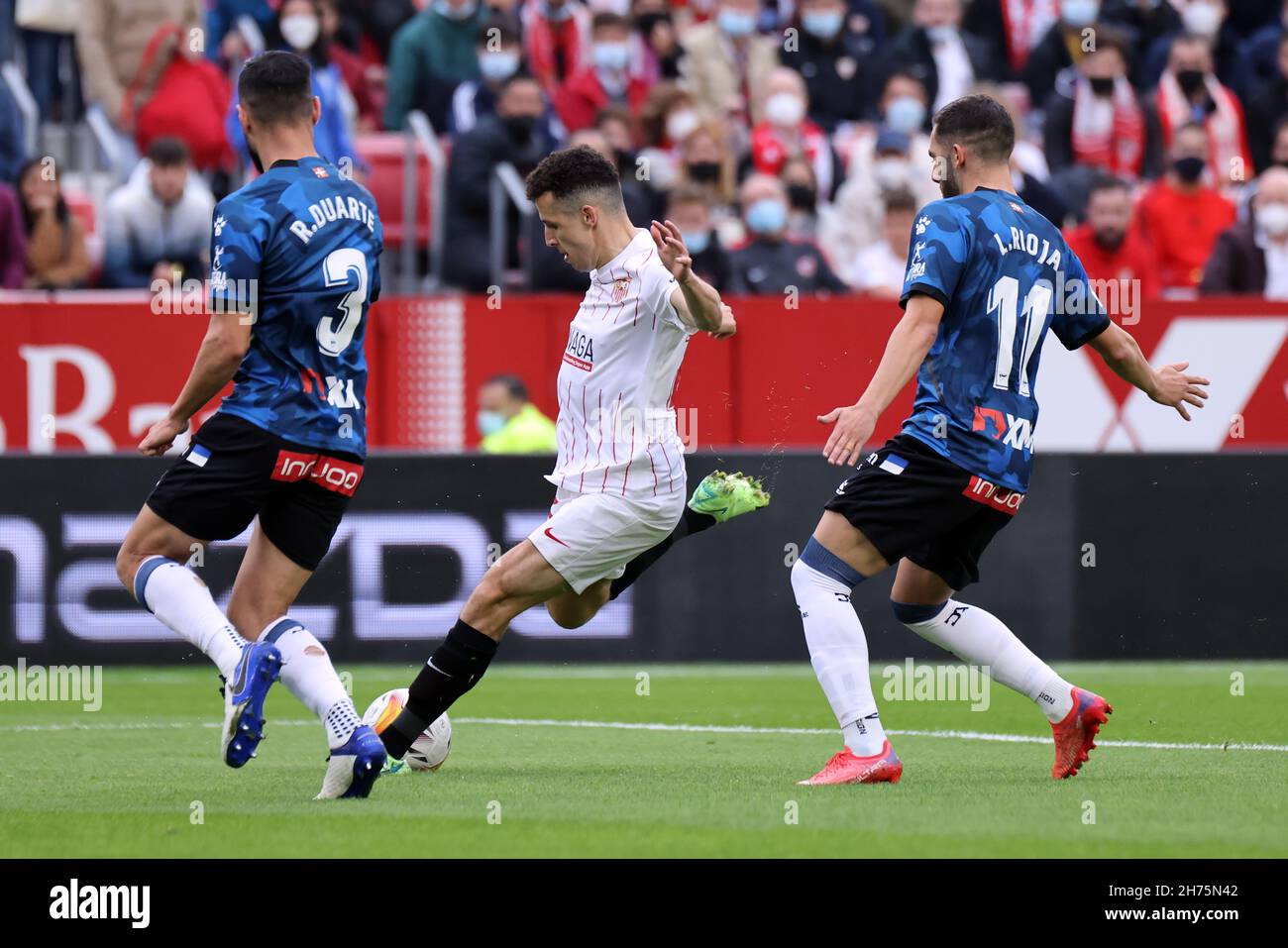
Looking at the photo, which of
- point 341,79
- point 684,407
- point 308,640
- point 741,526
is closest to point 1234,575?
point 741,526

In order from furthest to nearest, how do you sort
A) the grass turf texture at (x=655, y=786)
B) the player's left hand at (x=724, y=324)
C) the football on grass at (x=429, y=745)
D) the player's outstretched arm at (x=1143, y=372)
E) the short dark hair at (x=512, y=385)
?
the short dark hair at (x=512, y=385)
the football on grass at (x=429, y=745)
the player's outstretched arm at (x=1143, y=372)
the player's left hand at (x=724, y=324)
the grass turf texture at (x=655, y=786)

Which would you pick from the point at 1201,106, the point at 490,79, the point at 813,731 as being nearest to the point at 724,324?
the point at 813,731

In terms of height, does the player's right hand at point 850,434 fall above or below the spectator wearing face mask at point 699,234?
below

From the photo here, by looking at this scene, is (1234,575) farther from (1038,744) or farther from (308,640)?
(308,640)

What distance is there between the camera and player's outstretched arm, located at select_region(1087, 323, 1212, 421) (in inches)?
330

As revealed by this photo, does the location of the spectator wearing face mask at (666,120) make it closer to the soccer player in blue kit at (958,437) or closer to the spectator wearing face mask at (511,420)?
the spectator wearing face mask at (511,420)

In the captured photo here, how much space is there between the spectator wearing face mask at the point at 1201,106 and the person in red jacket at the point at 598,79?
179 inches

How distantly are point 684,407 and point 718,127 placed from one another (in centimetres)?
355

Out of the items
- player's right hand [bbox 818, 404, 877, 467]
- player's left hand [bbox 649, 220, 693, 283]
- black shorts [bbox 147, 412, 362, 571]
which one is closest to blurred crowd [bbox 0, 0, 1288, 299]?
black shorts [bbox 147, 412, 362, 571]

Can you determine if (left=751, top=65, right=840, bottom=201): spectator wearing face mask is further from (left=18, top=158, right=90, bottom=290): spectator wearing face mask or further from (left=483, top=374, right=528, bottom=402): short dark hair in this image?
(left=18, top=158, right=90, bottom=290): spectator wearing face mask

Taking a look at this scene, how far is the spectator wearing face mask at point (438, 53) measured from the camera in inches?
731

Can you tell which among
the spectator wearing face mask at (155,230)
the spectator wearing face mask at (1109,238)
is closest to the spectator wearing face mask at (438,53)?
the spectator wearing face mask at (155,230)

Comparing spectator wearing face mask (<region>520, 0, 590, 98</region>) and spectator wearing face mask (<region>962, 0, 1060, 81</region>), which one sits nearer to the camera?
spectator wearing face mask (<region>520, 0, 590, 98</region>)

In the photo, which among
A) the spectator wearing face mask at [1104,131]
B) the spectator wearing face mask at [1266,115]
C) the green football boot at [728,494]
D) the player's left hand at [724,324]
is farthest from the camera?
the spectator wearing face mask at [1266,115]
